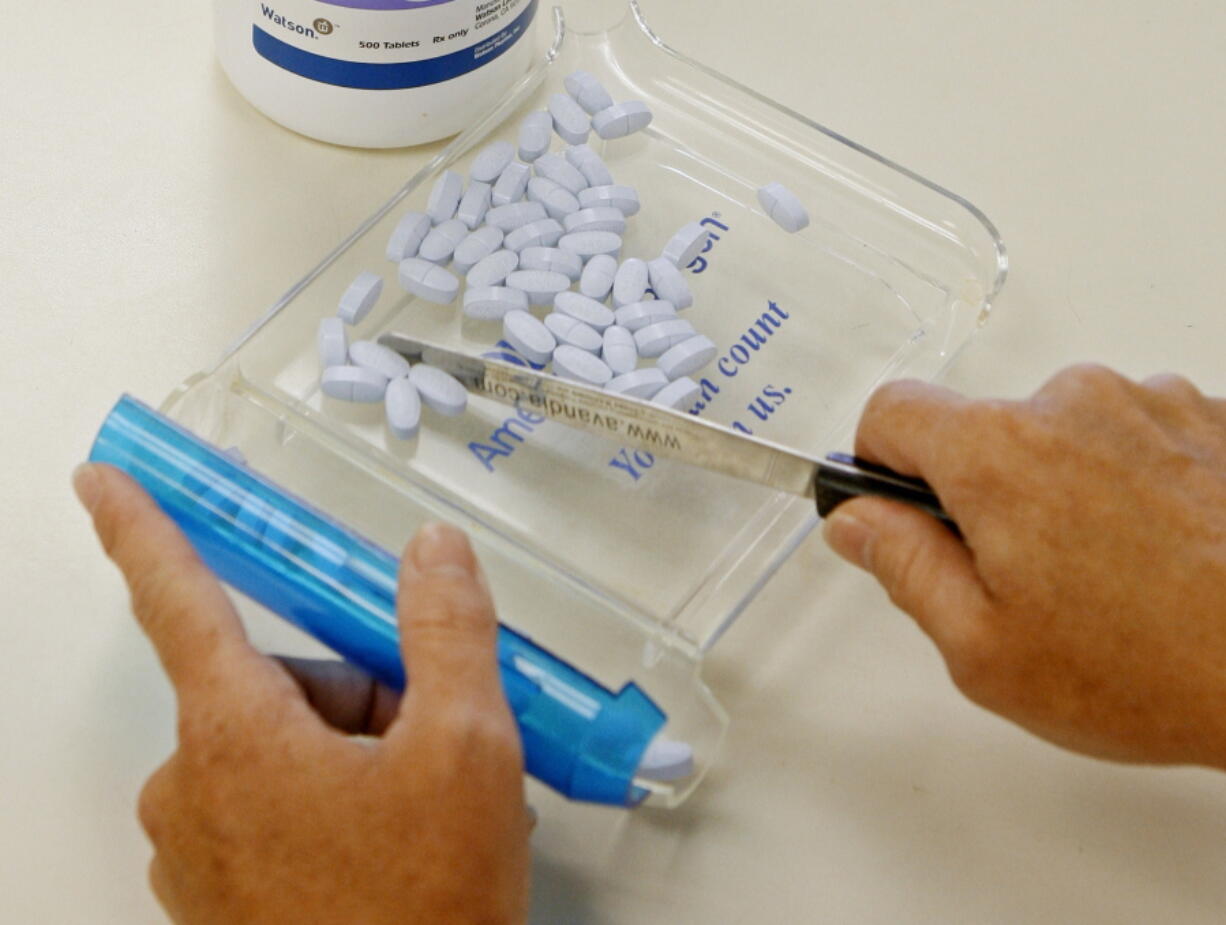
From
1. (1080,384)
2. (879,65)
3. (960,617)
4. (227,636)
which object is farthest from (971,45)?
(227,636)

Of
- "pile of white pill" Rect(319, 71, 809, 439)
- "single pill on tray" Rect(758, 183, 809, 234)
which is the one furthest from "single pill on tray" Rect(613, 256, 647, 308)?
"single pill on tray" Rect(758, 183, 809, 234)

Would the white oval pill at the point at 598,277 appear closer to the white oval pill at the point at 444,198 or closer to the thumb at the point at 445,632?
the white oval pill at the point at 444,198

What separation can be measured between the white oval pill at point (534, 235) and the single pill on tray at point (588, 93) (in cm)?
10

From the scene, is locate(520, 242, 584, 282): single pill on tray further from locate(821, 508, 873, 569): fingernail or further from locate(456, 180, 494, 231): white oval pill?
locate(821, 508, 873, 569): fingernail

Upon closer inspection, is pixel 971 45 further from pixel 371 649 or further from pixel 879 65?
pixel 371 649

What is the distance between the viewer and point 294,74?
2.73 feet

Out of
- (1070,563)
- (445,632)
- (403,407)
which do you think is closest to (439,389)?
(403,407)

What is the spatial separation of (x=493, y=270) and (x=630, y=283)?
8cm

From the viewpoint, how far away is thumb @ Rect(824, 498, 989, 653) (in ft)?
1.89

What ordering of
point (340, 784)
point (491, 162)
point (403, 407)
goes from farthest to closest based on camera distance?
point (491, 162) → point (403, 407) → point (340, 784)

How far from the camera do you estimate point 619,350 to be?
2.58 feet

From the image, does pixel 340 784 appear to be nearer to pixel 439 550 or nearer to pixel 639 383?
pixel 439 550

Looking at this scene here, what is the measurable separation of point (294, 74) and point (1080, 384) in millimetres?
508

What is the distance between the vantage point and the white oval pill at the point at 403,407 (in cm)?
75
